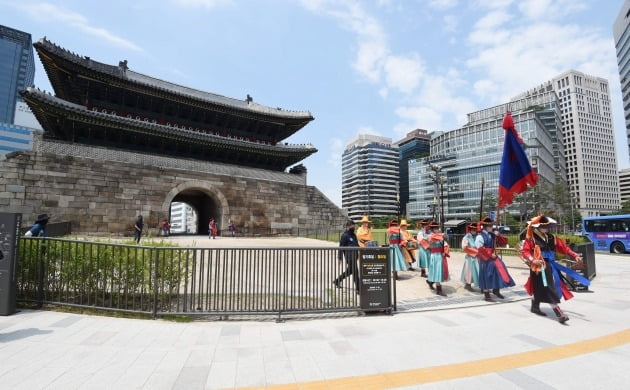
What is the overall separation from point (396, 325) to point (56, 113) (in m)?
22.7

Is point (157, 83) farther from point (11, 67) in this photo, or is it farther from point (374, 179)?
point (11, 67)

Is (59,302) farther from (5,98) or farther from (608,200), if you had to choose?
(608,200)

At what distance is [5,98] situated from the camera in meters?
93.6

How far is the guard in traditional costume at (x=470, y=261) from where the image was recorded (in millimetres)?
7469

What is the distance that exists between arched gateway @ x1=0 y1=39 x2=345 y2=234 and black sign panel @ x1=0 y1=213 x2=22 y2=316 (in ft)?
47.9

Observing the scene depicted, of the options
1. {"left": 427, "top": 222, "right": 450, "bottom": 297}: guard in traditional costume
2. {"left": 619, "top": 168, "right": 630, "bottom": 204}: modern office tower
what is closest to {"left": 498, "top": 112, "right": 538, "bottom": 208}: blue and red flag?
{"left": 427, "top": 222, "right": 450, "bottom": 297}: guard in traditional costume

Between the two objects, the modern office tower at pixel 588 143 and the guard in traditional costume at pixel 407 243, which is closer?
the guard in traditional costume at pixel 407 243

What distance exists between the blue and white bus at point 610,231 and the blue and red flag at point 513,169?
61.6ft

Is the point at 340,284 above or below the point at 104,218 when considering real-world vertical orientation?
below

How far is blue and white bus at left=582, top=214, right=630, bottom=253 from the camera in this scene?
19134mm

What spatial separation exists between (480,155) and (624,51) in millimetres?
34418

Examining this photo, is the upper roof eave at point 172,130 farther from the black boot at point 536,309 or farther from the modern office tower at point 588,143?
the modern office tower at point 588,143

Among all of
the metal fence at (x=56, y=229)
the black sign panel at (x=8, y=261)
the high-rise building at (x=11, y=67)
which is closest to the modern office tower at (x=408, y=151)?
the metal fence at (x=56, y=229)

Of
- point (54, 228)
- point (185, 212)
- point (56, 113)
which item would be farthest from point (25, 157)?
point (185, 212)
